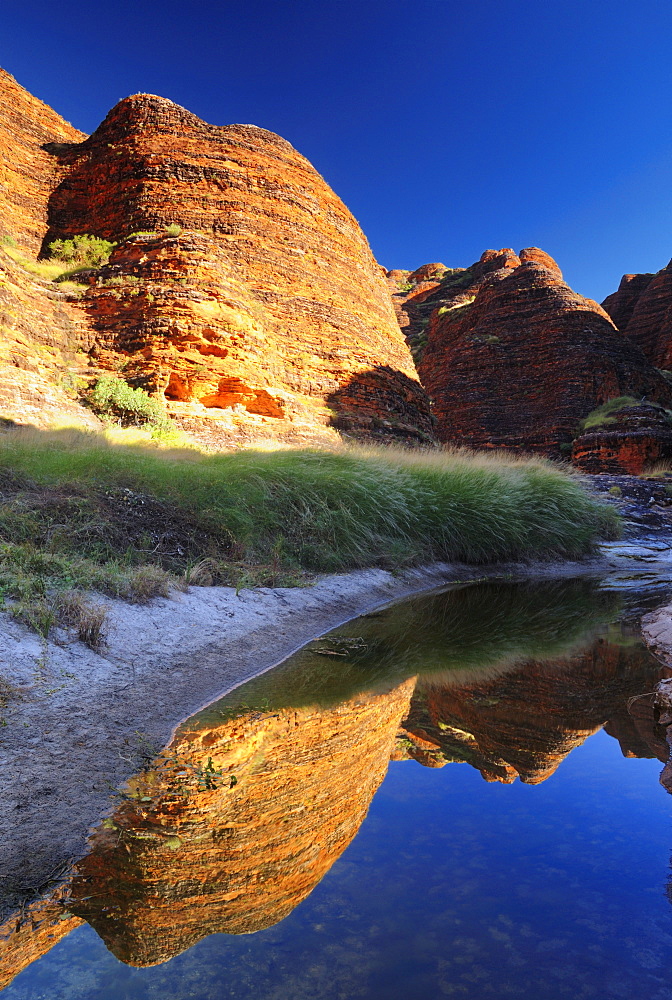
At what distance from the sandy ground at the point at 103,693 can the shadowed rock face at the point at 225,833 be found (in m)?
0.15

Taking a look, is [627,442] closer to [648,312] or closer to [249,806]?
[648,312]

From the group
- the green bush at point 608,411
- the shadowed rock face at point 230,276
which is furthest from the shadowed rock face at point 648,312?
the shadowed rock face at point 230,276

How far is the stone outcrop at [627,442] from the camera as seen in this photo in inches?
1055

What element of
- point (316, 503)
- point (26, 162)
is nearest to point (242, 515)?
point (316, 503)

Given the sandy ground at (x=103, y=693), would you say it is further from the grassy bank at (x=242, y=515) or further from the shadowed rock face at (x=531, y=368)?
the shadowed rock face at (x=531, y=368)

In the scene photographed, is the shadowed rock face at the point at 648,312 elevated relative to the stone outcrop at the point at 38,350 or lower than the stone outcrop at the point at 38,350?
elevated

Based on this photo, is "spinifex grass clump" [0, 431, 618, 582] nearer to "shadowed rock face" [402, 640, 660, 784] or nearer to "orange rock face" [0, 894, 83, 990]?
"shadowed rock face" [402, 640, 660, 784]

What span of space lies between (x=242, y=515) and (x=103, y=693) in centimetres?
393

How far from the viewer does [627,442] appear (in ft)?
90.2

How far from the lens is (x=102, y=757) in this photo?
2.50 meters

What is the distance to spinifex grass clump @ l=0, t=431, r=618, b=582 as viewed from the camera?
20.8ft

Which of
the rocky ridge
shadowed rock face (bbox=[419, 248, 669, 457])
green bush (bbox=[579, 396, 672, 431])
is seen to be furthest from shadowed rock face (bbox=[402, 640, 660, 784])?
shadowed rock face (bbox=[419, 248, 669, 457])

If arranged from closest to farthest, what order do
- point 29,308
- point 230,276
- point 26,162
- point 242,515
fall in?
point 242,515
point 29,308
point 230,276
point 26,162

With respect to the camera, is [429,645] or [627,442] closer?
[429,645]
